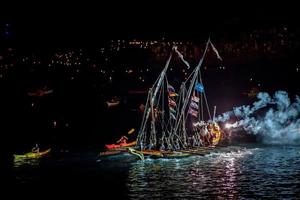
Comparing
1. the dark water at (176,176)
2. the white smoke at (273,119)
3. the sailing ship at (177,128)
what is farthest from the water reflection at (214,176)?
the white smoke at (273,119)

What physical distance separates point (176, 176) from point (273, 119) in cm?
3302

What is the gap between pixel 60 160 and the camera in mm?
50281

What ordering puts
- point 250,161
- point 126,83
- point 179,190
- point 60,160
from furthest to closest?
point 126,83
point 60,160
point 250,161
point 179,190

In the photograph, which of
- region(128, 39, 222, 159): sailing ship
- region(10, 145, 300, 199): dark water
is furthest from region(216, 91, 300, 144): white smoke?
region(10, 145, 300, 199): dark water

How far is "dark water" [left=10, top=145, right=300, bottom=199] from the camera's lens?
30.1m

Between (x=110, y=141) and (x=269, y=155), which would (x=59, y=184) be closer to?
(x=269, y=155)

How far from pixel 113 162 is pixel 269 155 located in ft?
48.5

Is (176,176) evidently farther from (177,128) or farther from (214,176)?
(177,128)

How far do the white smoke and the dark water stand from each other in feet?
34.1

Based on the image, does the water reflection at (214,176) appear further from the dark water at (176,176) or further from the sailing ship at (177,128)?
the sailing ship at (177,128)

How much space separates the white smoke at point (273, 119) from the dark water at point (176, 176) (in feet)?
34.1

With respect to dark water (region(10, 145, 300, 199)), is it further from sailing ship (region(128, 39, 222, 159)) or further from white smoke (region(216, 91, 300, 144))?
white smoke (region(216, 91, 300, 144))

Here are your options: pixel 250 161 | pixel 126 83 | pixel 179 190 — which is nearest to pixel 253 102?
pixel 126 83

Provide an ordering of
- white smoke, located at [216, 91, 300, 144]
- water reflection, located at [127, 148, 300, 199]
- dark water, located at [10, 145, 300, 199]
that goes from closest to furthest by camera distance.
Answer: water reflection, located at [127, 148, 300, 199] → dark water, located at [10, 145, 300, 199] → white smoke, located at [216, 91, 300, 144]
